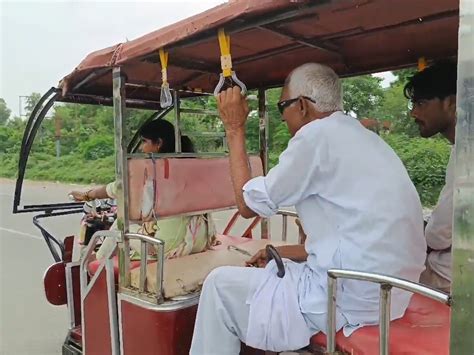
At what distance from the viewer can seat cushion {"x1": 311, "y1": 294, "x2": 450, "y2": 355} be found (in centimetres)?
166

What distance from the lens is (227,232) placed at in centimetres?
383

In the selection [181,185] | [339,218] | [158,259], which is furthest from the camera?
[181,185]

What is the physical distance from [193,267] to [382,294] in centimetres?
135

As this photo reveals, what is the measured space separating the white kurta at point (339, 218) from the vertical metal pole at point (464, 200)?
0.59m

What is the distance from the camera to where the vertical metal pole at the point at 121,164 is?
2.32m

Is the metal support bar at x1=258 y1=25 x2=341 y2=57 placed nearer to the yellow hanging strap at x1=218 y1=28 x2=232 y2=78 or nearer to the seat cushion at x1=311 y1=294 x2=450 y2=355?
the yellow hanging strap at x1=218 y1=28 x2=232 y2=78

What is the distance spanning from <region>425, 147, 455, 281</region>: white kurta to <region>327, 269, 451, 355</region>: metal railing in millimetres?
880

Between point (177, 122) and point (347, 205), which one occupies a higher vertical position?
point (177, 122)

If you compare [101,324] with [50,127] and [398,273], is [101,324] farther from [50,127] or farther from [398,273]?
[50,127]

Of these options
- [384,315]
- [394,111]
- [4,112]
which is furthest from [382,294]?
[4,112]

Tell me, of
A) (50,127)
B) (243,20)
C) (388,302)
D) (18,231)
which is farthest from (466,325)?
(50,127)

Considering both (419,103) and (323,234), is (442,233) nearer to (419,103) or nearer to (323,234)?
(419,103)

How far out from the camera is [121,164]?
231 centimetres

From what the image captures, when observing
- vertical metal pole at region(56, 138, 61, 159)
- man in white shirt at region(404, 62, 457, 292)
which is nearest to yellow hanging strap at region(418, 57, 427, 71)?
man in white shirt at region(404, 62, 457, 292)
